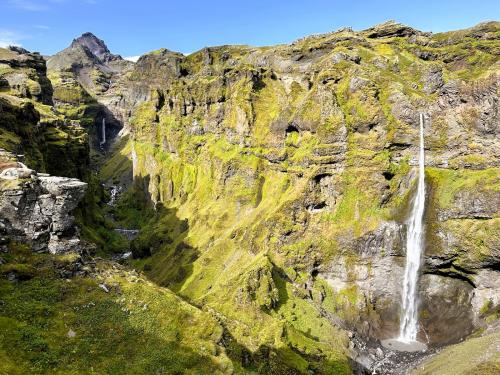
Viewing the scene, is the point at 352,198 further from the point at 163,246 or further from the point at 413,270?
the point at 163,246

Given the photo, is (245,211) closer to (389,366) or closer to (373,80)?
(373,80)

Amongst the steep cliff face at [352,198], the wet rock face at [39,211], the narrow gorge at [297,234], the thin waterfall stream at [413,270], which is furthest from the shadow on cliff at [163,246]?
the wet rock face at [39,211]

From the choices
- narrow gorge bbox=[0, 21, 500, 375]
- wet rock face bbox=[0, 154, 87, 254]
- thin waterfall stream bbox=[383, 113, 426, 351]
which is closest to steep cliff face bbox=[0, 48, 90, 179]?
narrow gorge bbox=[0, 21, 500, 375]

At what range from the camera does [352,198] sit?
280 feet

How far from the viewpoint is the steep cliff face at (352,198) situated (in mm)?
72250

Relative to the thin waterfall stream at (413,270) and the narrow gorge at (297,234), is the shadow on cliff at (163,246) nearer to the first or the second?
the narrow gorge at (297,234)

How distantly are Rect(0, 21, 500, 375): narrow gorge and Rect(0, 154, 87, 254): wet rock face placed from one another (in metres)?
0.21

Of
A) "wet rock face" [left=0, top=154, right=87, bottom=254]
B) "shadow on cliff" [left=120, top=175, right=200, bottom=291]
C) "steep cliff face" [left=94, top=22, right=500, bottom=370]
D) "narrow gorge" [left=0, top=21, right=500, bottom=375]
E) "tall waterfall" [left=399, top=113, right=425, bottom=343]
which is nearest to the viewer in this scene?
"narrow gorge" [left=0, top=21, right=500, bottom=375]

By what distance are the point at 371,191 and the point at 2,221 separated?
6652 cm

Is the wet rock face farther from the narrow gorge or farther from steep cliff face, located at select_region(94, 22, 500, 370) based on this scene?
steep cliff face, located at select_region(94, 22, 500, 370)

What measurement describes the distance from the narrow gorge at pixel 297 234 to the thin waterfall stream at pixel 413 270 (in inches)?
12.7

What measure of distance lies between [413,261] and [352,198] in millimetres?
17369

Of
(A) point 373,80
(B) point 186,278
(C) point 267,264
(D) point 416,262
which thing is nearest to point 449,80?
(A) point 373,80

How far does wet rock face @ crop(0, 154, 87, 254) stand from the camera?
136ft
